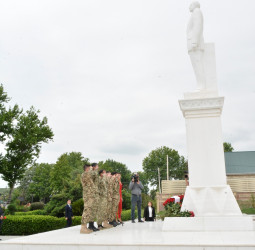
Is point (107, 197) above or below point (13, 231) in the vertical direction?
above

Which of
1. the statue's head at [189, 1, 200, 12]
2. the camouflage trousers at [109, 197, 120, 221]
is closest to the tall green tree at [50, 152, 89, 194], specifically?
the camouflage trousers at [109, 197, 120, 221]

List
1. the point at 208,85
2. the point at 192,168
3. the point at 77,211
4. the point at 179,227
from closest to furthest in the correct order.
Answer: the point at 179,227 < the point at 192,168 < the point at 208,85 < the point at 77,211

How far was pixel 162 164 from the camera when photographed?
2422 inches

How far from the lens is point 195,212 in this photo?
7191mm

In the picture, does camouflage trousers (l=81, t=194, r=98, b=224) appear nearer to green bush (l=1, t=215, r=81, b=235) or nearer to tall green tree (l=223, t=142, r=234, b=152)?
green bush (l=1, t=215, r=81, b=235)

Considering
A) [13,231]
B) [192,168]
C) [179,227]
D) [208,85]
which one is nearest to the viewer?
[179,227]

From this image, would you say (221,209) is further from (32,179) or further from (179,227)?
(32,179)

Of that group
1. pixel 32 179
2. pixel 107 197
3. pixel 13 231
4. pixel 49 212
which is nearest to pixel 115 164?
pixel 32 179

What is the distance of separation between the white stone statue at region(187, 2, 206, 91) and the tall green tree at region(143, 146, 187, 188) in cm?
5276

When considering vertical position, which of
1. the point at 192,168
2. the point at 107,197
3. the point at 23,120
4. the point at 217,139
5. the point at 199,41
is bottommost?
the point at 107,197

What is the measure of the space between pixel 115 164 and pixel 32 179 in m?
20.4

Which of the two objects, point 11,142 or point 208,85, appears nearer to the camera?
point 208,85

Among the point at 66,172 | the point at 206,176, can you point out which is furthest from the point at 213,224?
the point at 66,172

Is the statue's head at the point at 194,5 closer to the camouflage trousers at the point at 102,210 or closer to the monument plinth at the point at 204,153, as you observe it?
the monument plinth at the point at 204,153
